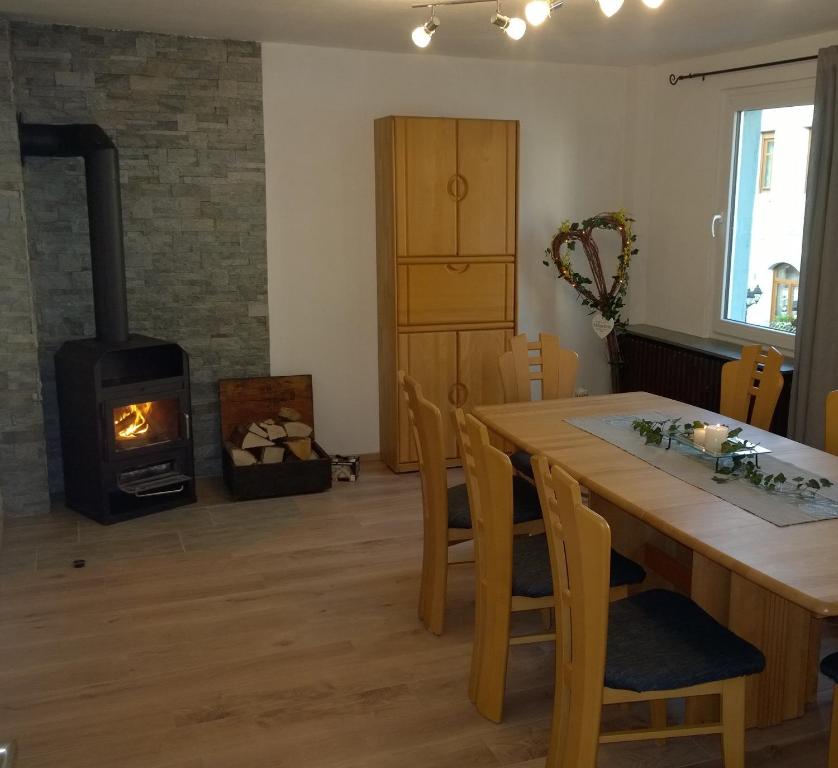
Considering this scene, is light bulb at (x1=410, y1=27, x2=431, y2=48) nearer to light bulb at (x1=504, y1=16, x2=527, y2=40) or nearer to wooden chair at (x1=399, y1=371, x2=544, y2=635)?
light bulb at (x1=504, y1=16, x2=527, y2=40)

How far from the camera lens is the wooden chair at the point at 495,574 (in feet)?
8.71

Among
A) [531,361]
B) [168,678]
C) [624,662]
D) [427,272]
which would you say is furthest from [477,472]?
[427,272]

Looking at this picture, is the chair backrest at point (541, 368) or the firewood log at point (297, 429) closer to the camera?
the chair backrest at point (541, 368)

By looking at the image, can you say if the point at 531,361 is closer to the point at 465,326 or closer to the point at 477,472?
the point at 465,326

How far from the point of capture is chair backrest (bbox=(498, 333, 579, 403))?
4219mm

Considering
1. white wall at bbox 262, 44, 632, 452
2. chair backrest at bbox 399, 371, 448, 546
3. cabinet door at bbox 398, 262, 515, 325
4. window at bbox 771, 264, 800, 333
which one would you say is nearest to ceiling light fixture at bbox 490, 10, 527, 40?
chair backrest at bbox 399, 371, 448, 546

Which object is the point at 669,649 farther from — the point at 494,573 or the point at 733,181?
the point at 733,181

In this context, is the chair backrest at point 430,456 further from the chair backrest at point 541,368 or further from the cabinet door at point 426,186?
the cabinet door at point 426,186

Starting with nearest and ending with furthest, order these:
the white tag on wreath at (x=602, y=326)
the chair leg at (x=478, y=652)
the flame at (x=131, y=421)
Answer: the chair leg at (x=478, y=652), the flame at (x=131, y=421), the white tag on wreath at (x=602, y=326)

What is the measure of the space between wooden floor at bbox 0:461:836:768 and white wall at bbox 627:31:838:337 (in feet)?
8.13

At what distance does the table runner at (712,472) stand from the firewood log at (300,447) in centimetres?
194

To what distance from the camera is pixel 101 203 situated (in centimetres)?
439

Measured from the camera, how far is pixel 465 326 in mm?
5223

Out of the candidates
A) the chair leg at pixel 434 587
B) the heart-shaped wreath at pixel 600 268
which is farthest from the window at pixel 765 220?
the chair leg at pixel 434 587
